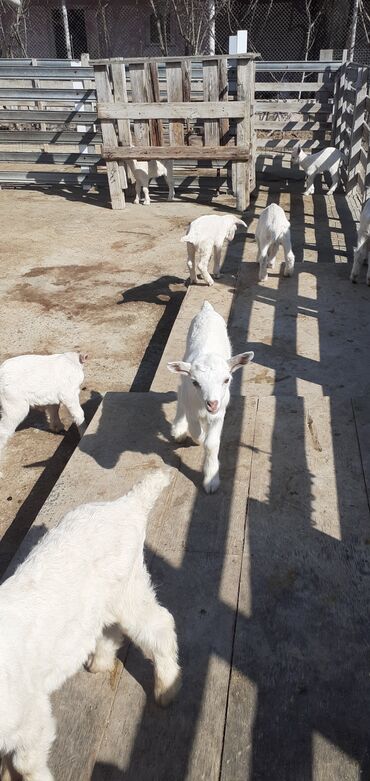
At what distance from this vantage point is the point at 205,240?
23.4ft

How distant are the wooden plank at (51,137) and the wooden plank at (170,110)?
9.32 ft

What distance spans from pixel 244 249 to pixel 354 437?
5399mm

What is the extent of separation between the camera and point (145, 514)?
2572 mm

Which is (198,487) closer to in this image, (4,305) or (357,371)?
(357,371)

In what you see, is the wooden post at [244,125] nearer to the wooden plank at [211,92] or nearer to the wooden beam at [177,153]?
the wooden beam at [177,153]

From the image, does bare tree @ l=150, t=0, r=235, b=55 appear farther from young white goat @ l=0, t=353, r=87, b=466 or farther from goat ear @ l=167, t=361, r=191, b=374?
goat ear @ l=167, t=361, r=191, b=374

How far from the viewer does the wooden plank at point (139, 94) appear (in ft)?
34.5

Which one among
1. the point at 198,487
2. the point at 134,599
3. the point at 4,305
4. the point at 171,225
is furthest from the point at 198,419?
the point at 171,225

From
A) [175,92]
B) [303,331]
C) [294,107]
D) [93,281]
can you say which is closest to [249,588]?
[303,331]

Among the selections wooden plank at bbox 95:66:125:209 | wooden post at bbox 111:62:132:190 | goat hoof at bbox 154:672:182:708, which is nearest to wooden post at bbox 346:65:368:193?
wooden post at bbox 111:62:132:190

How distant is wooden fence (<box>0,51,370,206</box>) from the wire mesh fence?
6966 millimetres

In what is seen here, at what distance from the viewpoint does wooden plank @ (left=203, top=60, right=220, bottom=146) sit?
33.8 feet

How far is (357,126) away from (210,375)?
9.70 meters

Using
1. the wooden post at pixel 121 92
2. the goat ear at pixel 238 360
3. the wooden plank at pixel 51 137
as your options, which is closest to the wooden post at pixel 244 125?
the wooden post at pixel 121 92
